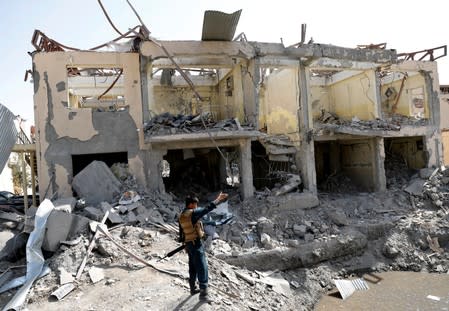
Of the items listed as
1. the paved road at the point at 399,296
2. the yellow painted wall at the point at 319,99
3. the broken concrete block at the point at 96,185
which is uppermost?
the yellow painted wall at the point at 319,99

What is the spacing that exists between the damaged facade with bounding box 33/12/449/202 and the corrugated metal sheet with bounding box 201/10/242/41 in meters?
0.12

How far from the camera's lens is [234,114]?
1421 centimetres

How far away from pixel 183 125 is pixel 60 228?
4.87 m

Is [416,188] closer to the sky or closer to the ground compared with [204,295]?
closer to the sky

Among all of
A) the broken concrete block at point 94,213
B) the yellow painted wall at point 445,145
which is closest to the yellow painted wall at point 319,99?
the yellow painted wall at point 445,145

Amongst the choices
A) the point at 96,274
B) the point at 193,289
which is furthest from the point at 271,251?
the point at 96,274

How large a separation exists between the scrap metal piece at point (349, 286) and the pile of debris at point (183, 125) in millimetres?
5316

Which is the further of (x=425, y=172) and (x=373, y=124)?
(x=425, y=172)

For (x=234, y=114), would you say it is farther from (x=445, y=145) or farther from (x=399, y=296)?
(x=445, y=145)

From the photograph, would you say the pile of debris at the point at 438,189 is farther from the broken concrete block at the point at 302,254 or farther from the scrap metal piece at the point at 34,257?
the scrap metal piece at the point at 34,257

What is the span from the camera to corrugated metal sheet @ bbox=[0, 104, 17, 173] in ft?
35.9

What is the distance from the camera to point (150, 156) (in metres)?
11.8

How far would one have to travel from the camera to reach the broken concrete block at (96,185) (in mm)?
10789

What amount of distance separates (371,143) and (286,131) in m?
3.60
